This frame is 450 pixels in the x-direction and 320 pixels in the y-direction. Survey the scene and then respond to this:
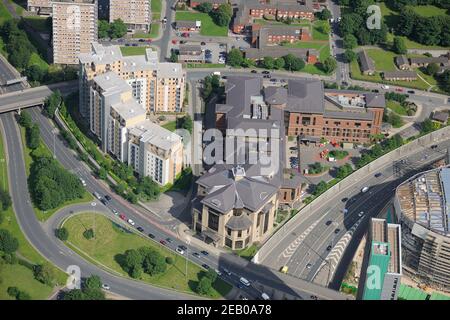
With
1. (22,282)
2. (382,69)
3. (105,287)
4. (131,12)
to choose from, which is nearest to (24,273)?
(22,282)

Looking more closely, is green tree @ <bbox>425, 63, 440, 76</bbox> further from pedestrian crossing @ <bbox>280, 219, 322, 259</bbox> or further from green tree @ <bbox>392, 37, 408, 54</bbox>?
pedestrian crossing @ <bbox>280, 219, 322, 259</bbox>

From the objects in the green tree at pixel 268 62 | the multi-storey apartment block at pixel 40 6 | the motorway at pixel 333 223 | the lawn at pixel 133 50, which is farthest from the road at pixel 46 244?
the green tree at pixel 268 62

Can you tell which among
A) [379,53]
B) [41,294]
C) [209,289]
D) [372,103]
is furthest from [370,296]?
[379,53]

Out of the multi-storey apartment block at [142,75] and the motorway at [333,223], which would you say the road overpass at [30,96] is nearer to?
the multi-storey apartment block at [142,75]

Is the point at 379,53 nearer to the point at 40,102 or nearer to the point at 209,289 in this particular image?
the point at 40,102

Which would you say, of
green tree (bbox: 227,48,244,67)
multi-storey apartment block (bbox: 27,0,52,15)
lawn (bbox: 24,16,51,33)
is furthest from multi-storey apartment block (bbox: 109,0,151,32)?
green tree (bbox: 227,48,244,67)
